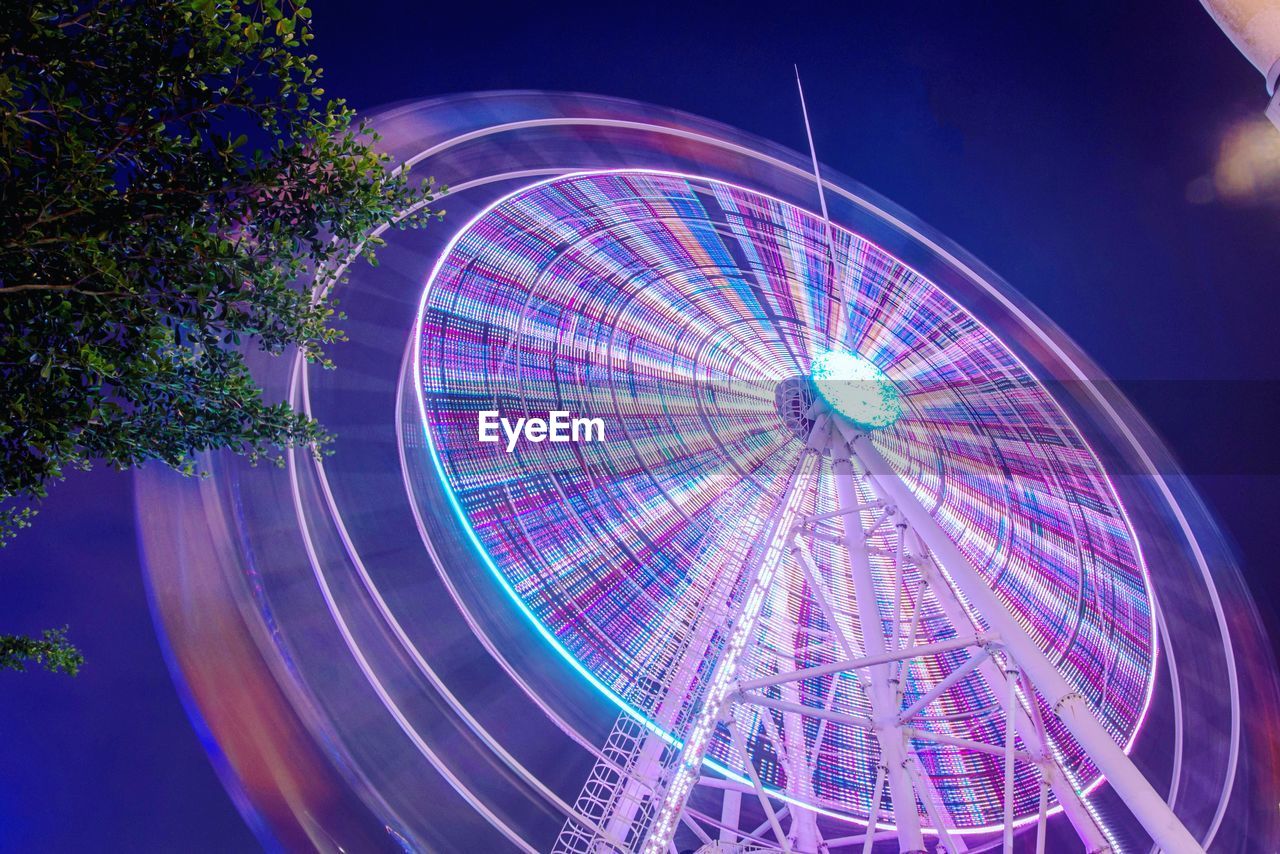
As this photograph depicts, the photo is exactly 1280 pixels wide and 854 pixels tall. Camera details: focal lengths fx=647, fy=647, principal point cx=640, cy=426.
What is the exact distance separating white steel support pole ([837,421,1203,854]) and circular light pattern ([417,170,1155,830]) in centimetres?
70

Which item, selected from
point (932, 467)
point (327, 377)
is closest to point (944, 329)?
point (932, 467)

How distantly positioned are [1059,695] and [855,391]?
279cm

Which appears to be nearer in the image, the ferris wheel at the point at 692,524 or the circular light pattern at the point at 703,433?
the ferris wheel at the point at 692,524

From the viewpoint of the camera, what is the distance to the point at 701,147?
5617mm

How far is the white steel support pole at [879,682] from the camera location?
4574mm

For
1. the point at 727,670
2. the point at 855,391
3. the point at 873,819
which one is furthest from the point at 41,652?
the point at 855,391

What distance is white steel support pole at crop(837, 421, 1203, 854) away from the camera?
312 cm

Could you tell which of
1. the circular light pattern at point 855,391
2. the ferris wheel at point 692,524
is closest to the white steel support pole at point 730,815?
the ferris wheel at point 692,524

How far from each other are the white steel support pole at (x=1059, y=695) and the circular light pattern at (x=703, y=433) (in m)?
0.70

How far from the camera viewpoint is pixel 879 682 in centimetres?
523

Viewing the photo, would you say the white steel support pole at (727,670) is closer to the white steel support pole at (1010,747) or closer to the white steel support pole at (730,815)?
the white steel support pole at (730,815)

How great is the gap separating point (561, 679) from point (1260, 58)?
5597 mm

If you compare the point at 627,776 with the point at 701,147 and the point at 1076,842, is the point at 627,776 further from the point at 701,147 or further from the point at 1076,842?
the point at 1076,842

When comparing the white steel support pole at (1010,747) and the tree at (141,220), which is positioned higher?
the tree at (141,220)
